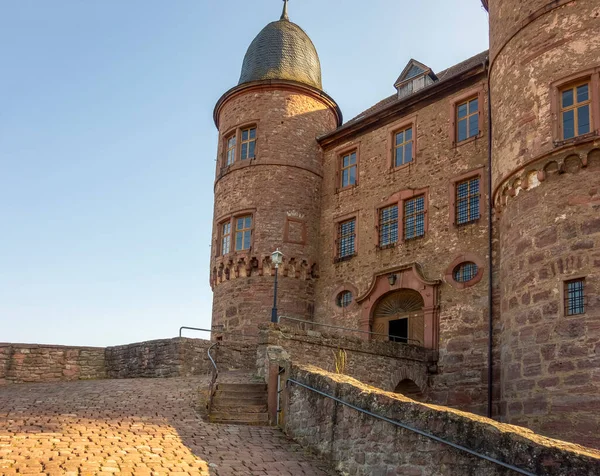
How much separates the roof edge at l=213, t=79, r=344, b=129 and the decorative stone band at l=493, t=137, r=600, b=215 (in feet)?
36.1

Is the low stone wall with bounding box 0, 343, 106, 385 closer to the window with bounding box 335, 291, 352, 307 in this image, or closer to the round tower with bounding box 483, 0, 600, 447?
the window with bounding box 335, 291, 352, 307

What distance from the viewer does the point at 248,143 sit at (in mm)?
25797

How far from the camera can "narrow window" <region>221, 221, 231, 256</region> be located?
2521 cm

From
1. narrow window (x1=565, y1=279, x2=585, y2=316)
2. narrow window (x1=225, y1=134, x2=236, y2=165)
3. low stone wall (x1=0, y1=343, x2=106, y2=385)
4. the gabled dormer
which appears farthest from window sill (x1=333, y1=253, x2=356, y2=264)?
narrow window (x1=565, y1=279, x2=585, y2=316)

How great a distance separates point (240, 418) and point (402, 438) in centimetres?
484

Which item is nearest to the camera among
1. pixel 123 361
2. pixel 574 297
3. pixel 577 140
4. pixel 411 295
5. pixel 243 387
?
pixel 574 297

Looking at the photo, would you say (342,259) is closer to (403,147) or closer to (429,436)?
(403,147)

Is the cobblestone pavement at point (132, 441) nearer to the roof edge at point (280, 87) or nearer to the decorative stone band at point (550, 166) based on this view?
the decorative stone band at point (550, 166)

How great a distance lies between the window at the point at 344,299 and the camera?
2320 cm

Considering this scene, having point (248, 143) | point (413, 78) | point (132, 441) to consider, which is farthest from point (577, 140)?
point (248, 143)

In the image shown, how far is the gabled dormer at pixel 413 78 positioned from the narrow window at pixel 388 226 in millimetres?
3983

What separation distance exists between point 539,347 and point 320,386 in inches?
217

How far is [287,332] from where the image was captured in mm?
16344

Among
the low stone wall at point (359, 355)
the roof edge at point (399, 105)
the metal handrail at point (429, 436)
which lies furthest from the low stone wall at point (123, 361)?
the roof edge at point (399, 105)
